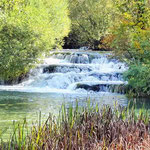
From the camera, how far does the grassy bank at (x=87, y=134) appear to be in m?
6.52

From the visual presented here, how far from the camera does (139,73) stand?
21.5 m

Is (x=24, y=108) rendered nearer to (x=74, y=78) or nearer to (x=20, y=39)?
(x=20, y=39)

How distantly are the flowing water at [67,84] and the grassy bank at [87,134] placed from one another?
10.4 meters

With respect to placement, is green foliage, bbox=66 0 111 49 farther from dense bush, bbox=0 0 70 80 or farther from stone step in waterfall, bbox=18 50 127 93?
dense bush, bbox=0 0 70 80

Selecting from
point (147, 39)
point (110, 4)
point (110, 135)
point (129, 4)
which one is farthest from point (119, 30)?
point (110, 4)

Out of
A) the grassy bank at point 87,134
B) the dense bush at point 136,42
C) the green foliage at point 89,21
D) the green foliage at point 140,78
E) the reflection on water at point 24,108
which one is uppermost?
the green foliage at point 89,21

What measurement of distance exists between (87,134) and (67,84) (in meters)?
23.1

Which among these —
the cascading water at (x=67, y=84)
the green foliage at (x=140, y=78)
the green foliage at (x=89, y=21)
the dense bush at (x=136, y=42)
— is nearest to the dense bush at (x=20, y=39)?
the cascading water at (x=67, y=84)

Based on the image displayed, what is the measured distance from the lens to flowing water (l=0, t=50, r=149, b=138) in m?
21.2

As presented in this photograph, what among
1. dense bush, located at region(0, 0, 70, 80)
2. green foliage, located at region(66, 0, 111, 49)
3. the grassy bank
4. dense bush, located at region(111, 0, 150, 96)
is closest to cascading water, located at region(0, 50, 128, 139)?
dense bush, located at region(111, 0, 150, 96)

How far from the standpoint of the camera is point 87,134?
23.5 ft

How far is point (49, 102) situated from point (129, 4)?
926cm

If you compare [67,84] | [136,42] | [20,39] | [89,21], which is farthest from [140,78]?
[89,21]

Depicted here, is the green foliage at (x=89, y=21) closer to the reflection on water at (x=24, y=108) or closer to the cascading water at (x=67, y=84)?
the cascading water at (x=67, y=84)
